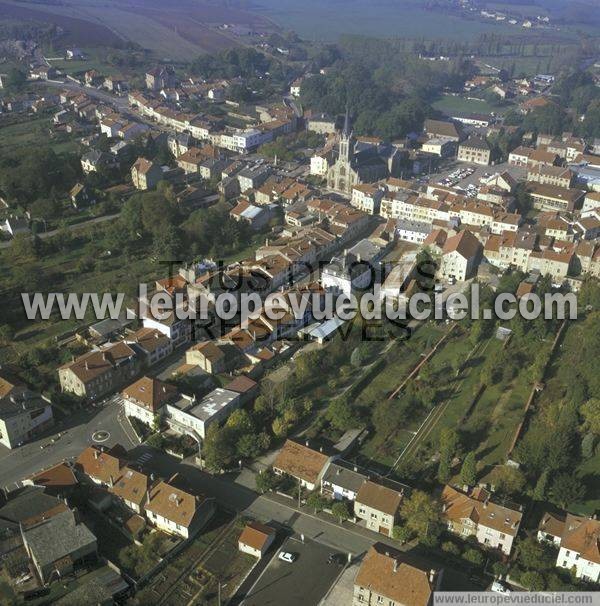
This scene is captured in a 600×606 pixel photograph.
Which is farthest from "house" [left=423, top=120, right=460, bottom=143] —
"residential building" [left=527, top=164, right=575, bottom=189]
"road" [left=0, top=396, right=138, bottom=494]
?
"road" [left=0, top=396, right=138, bottom=494]

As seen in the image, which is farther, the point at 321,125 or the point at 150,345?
the point at 321,125

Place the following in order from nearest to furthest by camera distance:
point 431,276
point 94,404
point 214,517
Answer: point 214,517, point 94,404, point 431,276

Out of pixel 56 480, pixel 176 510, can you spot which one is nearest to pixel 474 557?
pixel 176 510

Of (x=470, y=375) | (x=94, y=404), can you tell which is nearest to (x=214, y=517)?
(x=94, y=404)

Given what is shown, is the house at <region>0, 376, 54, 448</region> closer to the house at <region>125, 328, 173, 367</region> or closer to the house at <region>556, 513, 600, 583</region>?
the house at <region>125, 328, 173, 367</region>

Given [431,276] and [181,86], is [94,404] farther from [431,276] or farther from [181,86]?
[181,86]

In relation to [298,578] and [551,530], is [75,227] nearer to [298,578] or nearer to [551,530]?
[298,578]
